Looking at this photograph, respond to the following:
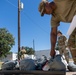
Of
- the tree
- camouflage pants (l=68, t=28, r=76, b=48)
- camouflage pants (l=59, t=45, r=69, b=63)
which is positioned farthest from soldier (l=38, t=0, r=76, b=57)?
the tree

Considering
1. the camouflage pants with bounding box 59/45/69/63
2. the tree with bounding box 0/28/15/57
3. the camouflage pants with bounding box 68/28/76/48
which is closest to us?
the camouflage pants with bounding box 68/28/76/48

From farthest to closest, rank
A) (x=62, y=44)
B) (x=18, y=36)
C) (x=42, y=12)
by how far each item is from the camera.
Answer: (x=18, y=36), (x=62, y=44), (x=42, y=12)

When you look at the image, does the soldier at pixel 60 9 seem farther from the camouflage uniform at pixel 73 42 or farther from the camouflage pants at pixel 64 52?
the camouflage uniform at pixel 73 42

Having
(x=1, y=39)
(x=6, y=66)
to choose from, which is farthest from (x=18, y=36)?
(x=1, y=39)

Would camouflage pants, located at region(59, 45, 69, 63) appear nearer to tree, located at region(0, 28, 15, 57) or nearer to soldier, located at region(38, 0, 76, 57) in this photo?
soldier, located at region(38, 0, 76, 57)

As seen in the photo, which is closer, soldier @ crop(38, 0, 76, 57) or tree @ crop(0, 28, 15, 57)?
soldier @ crop(38, 0, 76, 57)

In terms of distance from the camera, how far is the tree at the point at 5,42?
188 feet

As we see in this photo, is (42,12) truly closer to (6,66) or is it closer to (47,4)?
(47,4)

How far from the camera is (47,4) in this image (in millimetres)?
2633

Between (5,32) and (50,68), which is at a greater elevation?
(5,32)

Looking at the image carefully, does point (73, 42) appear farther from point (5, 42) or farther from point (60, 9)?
point (5, 42)

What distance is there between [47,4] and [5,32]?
56.6 meters

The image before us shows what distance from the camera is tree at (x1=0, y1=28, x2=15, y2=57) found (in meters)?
57.3

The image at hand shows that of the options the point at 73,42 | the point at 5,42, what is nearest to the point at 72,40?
the point at 73,42
